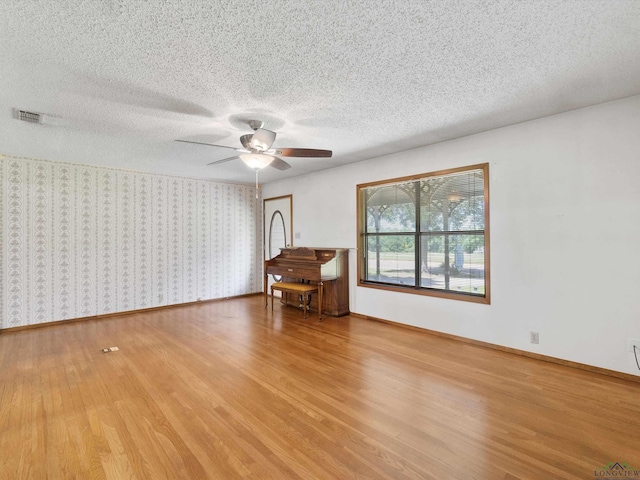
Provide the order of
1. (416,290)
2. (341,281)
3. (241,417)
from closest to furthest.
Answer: (241,417) < (416,290) < (341,281)

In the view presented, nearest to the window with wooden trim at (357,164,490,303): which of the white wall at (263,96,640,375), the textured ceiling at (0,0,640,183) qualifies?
the white wall at (263,96,640,375)

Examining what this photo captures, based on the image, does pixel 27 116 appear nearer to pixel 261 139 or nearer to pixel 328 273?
pixel 261 139

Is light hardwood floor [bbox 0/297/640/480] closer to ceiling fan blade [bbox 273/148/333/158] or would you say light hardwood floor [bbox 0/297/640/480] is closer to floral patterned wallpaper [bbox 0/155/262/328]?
floral patterned wallpaper [bbox 0/155/262/328]

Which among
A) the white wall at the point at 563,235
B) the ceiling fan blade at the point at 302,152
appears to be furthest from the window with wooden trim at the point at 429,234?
the ceiling fan blade at the point at 302,152

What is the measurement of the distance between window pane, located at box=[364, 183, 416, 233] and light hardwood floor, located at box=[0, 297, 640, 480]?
166cm

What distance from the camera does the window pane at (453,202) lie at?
3.71 metres

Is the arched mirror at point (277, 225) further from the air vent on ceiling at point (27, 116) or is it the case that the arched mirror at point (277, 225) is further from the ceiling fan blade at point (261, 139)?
the air vent on ceiling at point (27, 116)

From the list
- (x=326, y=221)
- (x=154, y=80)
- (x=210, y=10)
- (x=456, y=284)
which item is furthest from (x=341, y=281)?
(x=210, y=10)

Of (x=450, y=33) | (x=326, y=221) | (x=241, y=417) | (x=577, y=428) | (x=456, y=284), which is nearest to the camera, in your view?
(x=450, y=33)

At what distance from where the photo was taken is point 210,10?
164 centimetres

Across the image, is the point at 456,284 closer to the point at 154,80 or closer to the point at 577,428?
the point at 577,428

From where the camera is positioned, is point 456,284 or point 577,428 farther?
point 456,284

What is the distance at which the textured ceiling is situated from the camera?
1672mm

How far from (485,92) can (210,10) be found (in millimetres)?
2198
